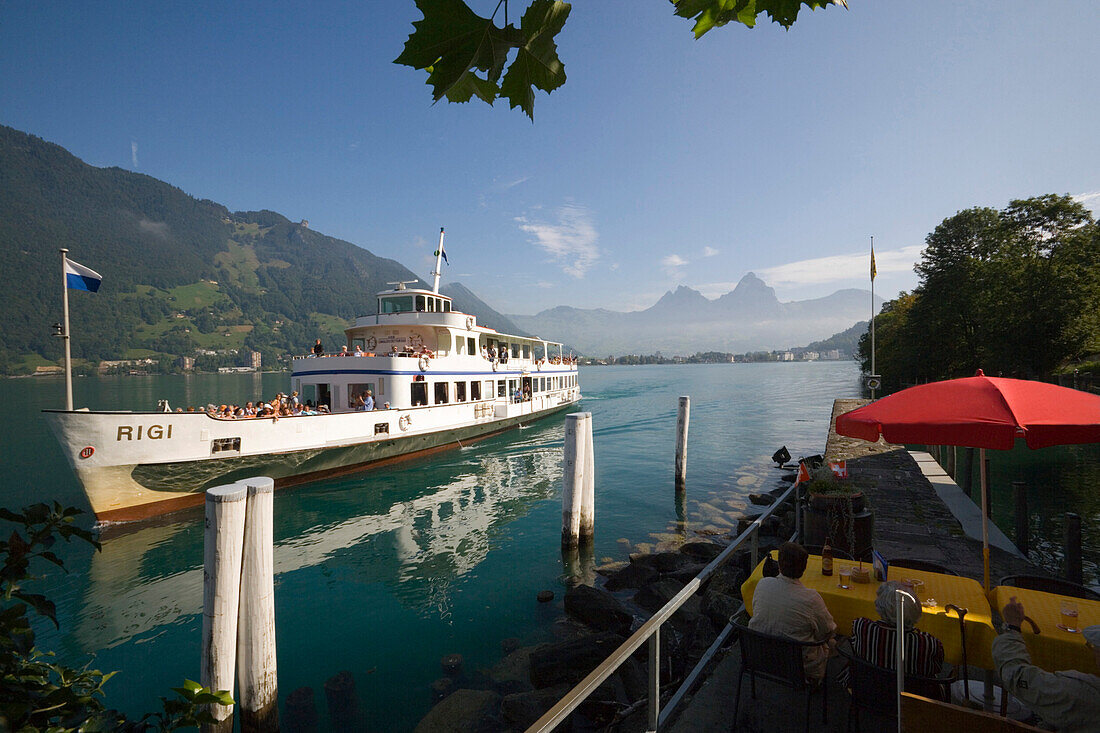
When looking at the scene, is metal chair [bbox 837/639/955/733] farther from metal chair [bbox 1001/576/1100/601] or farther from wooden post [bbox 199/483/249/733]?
wooden post [bbox 199/483/249/733]

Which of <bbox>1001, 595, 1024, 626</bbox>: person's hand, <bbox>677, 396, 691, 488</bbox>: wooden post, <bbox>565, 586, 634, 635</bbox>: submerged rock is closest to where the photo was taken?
<bbox>1001, 595, 1024, 626</bbox>: person's hand

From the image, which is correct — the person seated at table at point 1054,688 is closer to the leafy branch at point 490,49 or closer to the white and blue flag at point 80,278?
the leafy branch at point 490,49

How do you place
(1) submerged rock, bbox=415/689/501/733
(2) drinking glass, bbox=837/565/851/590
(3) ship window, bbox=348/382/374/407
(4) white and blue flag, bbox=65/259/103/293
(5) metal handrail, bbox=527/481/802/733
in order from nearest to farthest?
(5) metal handrail, bbox=527/481/802/733
(2) drinking glass, bbox=837/565/851/590
(1) submerged rock, bbox=415/689/501/733
(4) white and blue flag, bbox=65/259/103/293
(3) ship window, bbox=348/382/374/407

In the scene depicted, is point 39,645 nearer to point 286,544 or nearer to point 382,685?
point 286,544

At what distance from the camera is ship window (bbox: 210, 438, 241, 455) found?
14641 mm

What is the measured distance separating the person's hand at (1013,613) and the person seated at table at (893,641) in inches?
19.7

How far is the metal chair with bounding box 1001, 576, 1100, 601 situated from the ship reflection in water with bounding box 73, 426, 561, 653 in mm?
9075

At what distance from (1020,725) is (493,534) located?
1281 cm

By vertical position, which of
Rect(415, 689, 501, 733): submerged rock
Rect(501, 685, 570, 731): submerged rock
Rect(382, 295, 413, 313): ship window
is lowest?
Rect(415, 689, 501, 733): submerged rock

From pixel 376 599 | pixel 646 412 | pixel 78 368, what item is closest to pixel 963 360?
pixel 646 412

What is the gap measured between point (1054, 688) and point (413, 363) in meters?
20.3

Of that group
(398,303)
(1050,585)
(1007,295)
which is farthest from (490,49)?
(1007,295)

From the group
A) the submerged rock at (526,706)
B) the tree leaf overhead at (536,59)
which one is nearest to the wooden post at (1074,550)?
the submerged rock at (526,706)

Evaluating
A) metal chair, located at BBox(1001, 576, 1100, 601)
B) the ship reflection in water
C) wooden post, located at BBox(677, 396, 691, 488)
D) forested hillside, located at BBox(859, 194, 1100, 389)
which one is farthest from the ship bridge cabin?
forested hillside, located at BBox(859, 194, 1100, 389)
